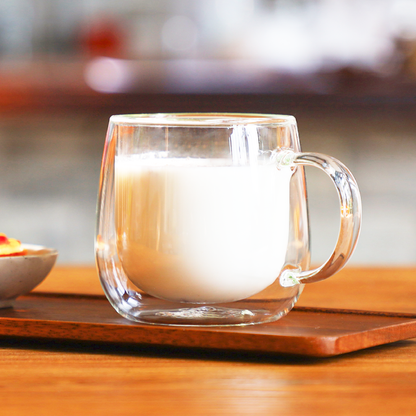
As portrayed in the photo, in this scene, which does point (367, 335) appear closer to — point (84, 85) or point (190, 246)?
point (190, 246)

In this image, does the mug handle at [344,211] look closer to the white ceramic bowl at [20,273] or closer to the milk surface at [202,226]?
the milk surface at [202,226]

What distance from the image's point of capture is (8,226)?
1.81m

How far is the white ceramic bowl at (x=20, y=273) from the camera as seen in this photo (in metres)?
0.56

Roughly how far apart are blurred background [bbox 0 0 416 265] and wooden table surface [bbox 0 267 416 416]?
114 cm

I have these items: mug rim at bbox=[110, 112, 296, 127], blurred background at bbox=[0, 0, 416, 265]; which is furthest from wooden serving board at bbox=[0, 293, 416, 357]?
blurred background at bbox=[0, 0, 416, 265]

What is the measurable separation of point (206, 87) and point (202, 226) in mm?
1118

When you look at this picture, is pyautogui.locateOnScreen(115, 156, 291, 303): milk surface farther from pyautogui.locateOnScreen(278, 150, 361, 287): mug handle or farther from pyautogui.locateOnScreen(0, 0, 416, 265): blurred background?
pyautogui.locateOnScreen(0, 0, 416, 265): blurred background

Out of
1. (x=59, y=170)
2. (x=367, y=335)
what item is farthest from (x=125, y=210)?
(x=59, y=170)

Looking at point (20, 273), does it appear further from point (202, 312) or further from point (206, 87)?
point (206, 87)

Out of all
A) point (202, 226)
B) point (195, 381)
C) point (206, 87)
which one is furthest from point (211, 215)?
point (206, 87)

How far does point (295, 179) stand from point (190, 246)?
0.11 meters

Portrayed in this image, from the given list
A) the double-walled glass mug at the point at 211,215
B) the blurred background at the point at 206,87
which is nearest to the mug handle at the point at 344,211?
the double-walled glass mug at the point at 211,215

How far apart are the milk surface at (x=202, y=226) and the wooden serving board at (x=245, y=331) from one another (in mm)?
38

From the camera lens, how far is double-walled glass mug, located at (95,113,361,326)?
1.62 feet
